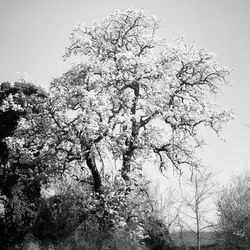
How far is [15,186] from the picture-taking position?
21.1 meters

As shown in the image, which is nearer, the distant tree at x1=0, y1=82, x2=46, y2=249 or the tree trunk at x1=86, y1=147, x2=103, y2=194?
the tree trunk at x1=86, y1=147, x2=103, y2=194

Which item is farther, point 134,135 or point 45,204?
point 45,204

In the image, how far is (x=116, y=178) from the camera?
1770 centimetres

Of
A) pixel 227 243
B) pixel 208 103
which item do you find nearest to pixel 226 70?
pixel 208 103

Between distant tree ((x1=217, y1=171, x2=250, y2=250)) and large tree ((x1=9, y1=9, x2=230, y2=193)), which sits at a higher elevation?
large tree ((x1=9, y1=9, x2=230, y2=193))

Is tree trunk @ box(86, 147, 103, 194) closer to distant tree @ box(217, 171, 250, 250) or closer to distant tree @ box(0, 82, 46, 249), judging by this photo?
distant tree @ box(0, 82, 46, 249)

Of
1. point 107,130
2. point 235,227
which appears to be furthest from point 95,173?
point 235,227

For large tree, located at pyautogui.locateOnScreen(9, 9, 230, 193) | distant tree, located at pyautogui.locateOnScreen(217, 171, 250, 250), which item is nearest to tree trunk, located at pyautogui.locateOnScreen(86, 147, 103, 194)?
large tree, located at pyautogui.locateOnScreen(9, 9, 230, 193)

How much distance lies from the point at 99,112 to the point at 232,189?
22327 mm

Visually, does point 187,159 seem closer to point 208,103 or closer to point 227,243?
point 208,103

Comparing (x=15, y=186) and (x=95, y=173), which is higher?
(x=95, y=173)

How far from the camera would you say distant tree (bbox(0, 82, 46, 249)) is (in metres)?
20.0

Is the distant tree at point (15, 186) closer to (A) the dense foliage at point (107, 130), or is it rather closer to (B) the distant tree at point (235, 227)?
(A) the dense foliage at point (107, 130)

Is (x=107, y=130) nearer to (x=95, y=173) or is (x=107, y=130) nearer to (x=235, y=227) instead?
(x=95, y=173)
